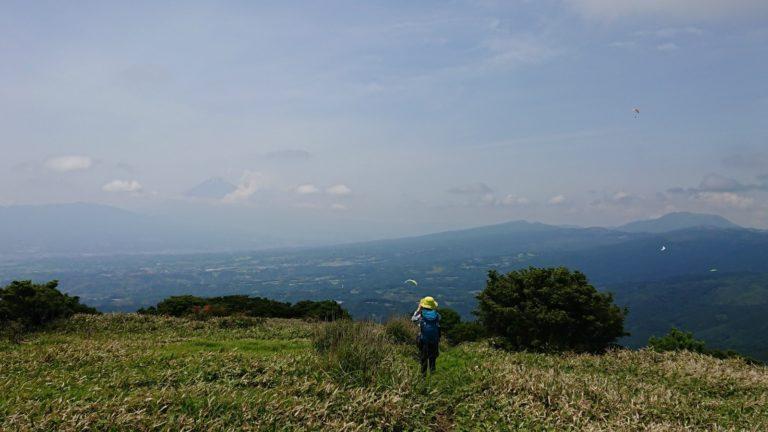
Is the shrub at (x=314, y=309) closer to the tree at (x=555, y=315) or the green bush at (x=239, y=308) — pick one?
the green bush at (x=239, y=308)

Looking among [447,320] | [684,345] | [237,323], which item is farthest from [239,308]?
[684,345]

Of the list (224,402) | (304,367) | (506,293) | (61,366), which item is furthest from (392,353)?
(506,293)

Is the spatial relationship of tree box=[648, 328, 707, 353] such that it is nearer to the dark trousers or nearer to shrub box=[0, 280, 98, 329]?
the dark trousers

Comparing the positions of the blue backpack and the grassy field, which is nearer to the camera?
the grassy field

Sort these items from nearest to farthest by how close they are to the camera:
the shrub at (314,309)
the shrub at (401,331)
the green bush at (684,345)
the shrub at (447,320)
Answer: the shrub at (401,331) → the green bush at (684,345) → the shrub at (447,320) → the shrub at (314,309)

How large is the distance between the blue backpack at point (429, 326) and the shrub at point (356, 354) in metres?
1.12

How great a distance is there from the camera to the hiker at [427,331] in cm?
1296

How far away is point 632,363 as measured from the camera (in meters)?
16.8

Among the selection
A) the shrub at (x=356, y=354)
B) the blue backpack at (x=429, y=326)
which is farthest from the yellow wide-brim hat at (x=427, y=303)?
the shrub at (x=356, y=354)

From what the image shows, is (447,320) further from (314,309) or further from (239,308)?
(239,308)

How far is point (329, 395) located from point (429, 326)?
423cm

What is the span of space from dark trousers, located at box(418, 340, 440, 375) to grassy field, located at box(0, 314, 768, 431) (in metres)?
0.33

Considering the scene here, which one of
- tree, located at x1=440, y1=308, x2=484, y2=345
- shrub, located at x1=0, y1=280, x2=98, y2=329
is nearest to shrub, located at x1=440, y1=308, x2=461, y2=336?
tree, located at x1=440, y1=308, x2=484, y2=345

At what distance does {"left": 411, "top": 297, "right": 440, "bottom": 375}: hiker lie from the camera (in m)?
13.0
